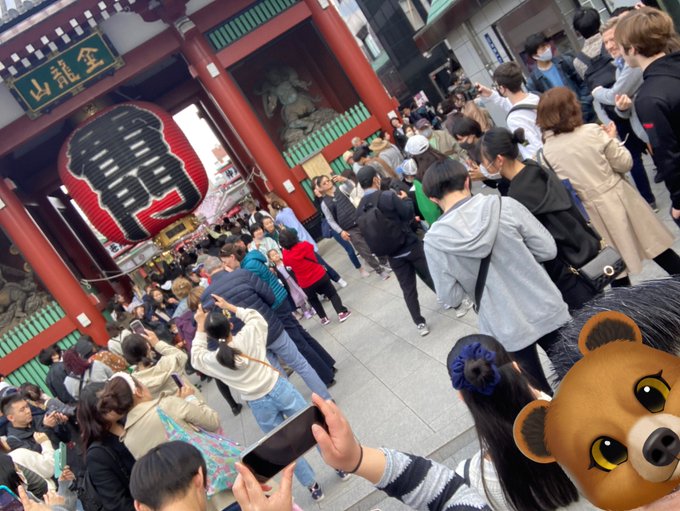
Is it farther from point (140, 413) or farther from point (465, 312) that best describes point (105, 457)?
point (465, 312)

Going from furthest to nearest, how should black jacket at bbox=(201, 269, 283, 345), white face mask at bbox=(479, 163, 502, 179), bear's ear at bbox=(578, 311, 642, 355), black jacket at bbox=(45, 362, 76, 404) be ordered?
black jacket at bbox=(45, 362, 76, 404), black jacket at bbox=(201, 269, 283, 345), white face mask at bbox=(479, 163, 502, 179), bear's ear at bbox=(578, 311, 642, 355)

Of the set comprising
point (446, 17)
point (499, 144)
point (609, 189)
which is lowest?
point (609, 189)

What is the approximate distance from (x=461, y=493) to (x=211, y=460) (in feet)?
6.39

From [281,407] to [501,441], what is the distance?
9.18ft

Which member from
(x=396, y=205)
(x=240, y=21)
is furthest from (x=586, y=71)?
(x=240, y=21)

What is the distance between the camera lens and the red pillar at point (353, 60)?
13.3 meters

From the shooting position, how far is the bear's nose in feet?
3.86

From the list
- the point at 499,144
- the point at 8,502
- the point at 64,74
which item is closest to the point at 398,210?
the point at 499,144

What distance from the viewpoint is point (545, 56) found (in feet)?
20.6

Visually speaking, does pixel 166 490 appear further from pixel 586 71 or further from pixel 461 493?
pixel 586 71

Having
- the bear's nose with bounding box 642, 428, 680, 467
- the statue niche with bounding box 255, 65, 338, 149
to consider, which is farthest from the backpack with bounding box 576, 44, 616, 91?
the statue niche with bounding box 255, 65, 338, 149

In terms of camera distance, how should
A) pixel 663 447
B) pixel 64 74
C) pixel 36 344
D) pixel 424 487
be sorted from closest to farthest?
pixel 663 447, pixel 424 487, pixel 64 74, pixel 36 344

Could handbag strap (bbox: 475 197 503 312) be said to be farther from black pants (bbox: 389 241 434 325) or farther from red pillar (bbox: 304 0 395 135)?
red pillar (bbox: 304 0 395 135)

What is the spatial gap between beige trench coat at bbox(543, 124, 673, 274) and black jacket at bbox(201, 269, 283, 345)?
2.67m
